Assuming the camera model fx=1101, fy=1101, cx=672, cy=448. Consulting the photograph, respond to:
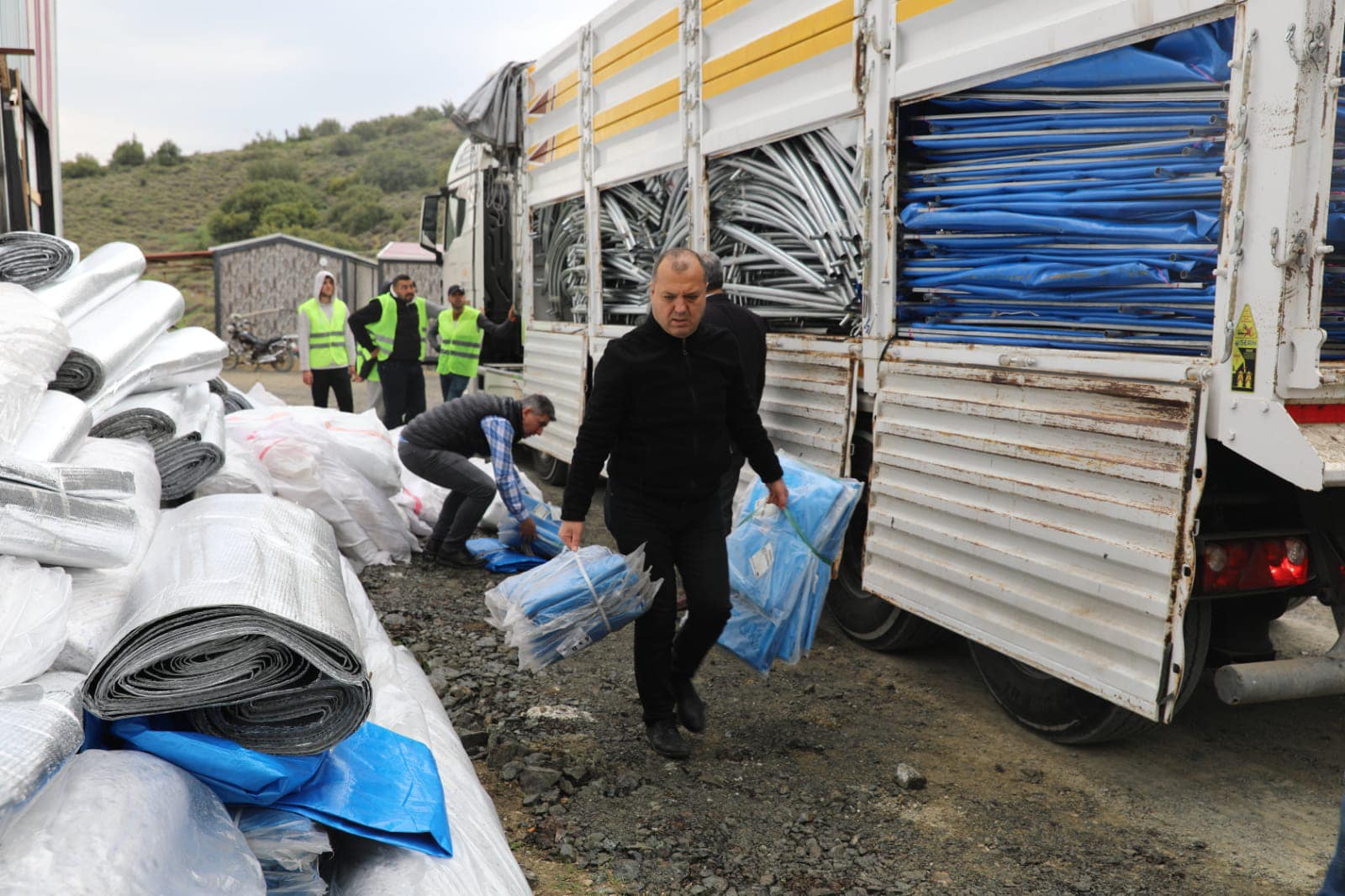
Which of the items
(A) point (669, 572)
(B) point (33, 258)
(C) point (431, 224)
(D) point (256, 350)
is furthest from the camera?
(D) point (256, 350)

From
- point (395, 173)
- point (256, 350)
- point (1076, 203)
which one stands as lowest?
point (256, 350)

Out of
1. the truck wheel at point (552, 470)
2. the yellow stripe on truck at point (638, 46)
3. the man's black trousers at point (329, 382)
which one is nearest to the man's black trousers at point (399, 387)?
the man's black trousers at point (329, 382)

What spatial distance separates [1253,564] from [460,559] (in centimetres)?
414

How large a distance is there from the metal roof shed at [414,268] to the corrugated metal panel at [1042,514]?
19.3 m

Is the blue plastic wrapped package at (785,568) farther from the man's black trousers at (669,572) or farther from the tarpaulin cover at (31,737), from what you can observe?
the tarpaulin cover at (31,737)

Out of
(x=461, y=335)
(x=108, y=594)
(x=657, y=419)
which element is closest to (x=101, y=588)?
(x=108, y=594)

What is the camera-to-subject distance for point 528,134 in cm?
820

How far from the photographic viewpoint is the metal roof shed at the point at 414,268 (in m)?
22.6

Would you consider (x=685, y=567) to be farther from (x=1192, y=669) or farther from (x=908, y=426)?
(x=1192, y=669)

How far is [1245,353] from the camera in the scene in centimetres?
280

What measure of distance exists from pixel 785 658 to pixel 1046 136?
1.94 metres

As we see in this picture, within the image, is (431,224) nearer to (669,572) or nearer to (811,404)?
(811,404)

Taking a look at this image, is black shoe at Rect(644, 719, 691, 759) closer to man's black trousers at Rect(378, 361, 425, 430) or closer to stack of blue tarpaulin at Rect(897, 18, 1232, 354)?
stack of blue tarpaulin at Rect(897, 18, 1232, 354)

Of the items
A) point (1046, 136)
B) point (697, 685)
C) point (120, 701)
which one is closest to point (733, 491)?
point (697, 685)
